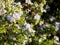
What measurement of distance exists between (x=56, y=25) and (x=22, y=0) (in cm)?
74

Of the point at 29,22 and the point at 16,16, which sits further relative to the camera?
the point at 29,22

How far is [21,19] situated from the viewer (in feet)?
12.4

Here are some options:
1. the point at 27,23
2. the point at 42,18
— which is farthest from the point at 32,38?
the point at 42,18

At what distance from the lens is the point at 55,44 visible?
412cm

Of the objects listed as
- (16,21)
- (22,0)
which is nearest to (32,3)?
(22,0)

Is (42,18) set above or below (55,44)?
above

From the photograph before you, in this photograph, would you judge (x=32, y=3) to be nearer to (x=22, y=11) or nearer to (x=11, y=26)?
(x=22, y=11)

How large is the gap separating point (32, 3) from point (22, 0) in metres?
0.23

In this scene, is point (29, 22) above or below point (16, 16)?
above

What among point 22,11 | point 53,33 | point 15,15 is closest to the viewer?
point 15,15

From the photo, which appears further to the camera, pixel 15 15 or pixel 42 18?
pixel 42 18

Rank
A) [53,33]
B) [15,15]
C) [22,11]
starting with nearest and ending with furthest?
[15,15], [22,11], [53,33]

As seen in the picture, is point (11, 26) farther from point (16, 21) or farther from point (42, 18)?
point (42, 18)

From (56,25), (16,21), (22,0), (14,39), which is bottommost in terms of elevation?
(14,39)
